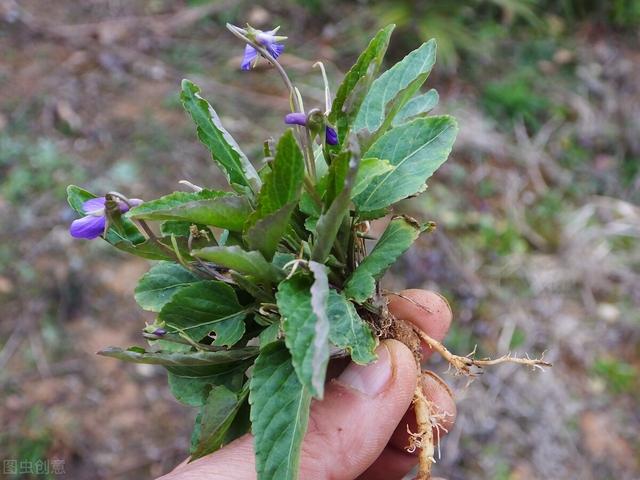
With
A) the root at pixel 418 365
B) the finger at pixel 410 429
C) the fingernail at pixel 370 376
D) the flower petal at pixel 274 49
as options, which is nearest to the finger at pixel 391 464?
the finger at pixel 410 429

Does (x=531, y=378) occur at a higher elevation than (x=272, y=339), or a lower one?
lower

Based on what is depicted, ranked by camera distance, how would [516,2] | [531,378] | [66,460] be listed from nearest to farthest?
[66,460] → [531,378] → [516,2]

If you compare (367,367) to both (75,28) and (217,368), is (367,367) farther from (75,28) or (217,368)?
(75,28)

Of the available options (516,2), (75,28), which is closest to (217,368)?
(75,28)

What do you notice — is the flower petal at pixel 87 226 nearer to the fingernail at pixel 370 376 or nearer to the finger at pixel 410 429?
the fingernail at pixel 370 376

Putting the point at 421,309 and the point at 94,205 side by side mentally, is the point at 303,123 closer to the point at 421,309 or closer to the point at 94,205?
the point at 94,205

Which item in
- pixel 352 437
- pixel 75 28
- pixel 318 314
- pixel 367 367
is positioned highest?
pixel 318 314

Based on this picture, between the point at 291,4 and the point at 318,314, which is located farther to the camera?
the point at 291,4
